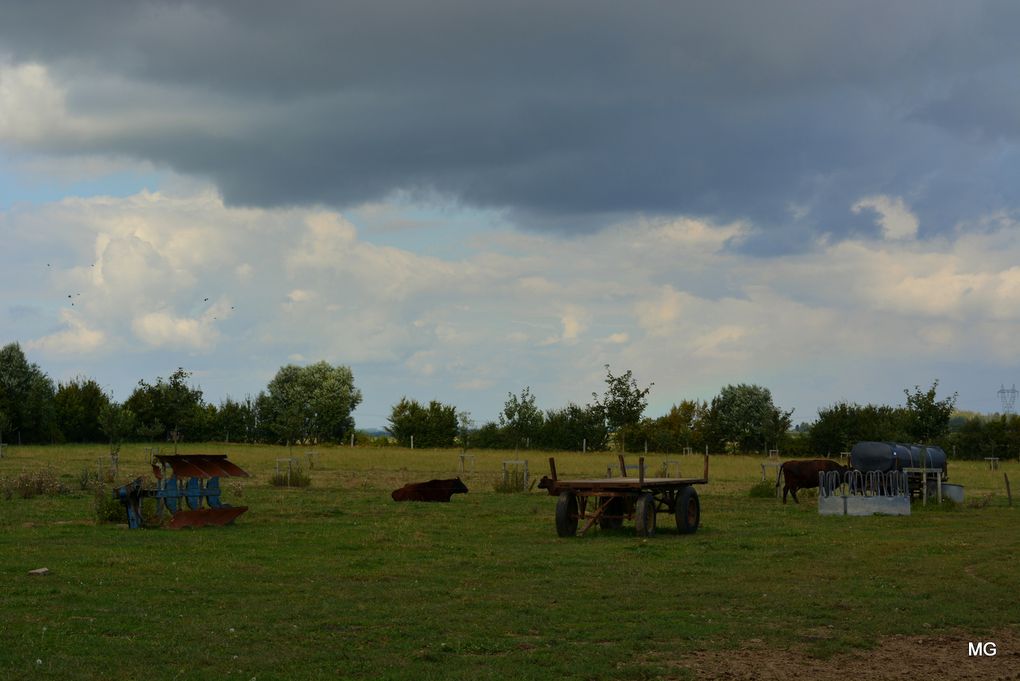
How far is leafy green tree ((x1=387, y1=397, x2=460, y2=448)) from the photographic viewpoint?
9531 cm

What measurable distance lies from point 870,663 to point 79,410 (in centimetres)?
9427

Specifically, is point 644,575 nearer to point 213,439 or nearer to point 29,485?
point 29,485

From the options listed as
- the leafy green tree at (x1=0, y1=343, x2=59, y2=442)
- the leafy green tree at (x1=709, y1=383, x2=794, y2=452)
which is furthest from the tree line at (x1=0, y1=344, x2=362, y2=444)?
the leafy green tree at (x1=709, y1=383, x2=794, y2=452)

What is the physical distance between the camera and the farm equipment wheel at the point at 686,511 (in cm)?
2366

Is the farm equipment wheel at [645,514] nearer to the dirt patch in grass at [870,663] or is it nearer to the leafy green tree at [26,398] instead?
the dirt patch in grass at [870,663]

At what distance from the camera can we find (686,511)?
23781 millimetres

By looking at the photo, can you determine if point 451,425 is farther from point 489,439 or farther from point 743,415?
point 743,415

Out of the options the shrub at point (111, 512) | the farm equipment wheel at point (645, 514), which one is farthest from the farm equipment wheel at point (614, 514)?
the shrub at point (111, 512)

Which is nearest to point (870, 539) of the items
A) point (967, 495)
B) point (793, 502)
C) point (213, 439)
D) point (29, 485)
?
point (793, 502)

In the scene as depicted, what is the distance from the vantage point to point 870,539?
74.8 feet

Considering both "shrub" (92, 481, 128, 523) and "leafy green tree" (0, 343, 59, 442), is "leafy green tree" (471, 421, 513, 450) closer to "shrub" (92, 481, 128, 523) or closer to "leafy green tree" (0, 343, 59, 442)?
"leafy green tree" (0, 343, 59, 442)

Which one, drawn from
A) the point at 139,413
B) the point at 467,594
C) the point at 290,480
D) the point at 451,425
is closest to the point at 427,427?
the point at 451,425

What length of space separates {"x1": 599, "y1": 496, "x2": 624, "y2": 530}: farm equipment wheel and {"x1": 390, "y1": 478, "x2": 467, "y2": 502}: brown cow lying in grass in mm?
8459

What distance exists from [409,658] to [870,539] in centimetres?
1474
